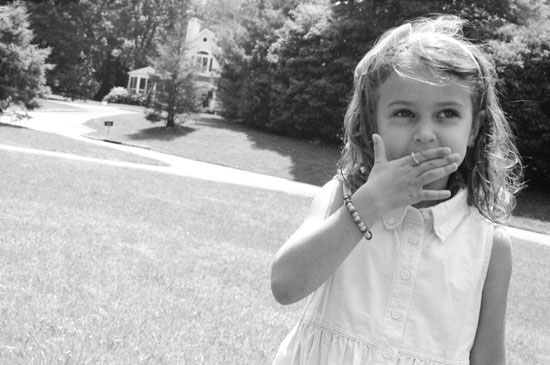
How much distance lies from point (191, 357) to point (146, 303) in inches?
40.9

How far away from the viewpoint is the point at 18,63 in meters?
26.3

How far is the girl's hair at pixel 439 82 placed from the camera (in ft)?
4.97

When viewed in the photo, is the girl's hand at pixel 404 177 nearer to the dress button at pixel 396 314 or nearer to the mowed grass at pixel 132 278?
the dress button at pixel 396 314

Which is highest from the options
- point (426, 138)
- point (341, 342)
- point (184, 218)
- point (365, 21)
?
point (365, 21)

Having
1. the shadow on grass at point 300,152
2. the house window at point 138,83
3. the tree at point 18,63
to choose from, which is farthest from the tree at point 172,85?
the house window at point 138,83

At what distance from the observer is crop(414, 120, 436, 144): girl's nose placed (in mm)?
1413

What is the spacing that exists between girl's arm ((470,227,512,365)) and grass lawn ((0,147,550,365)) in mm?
1949

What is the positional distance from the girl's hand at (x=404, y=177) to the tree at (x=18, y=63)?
1085 inches

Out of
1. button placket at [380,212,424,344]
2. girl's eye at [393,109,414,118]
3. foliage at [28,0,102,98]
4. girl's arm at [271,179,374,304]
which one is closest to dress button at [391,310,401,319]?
button placket at [380,212,424,344]

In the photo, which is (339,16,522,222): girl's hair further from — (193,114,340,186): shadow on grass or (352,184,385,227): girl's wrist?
(193,114,340,186): shadow on grass

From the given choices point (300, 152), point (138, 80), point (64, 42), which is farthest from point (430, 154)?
point (138, 80)

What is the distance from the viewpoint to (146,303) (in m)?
4.20

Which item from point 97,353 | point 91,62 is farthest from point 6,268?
point 91,62

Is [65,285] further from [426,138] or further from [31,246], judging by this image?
[426,138]
